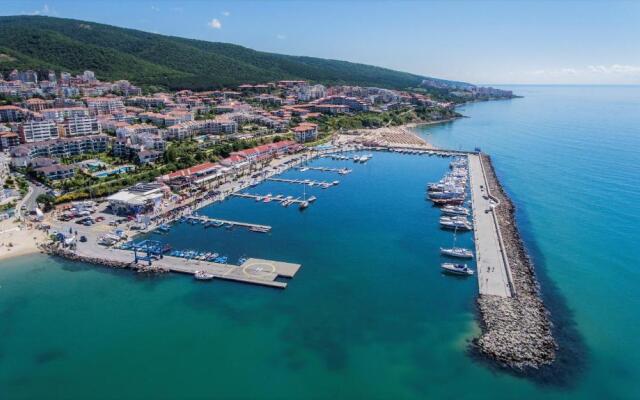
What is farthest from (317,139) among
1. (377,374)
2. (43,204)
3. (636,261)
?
(377,374)

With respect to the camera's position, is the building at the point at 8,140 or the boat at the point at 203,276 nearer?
the boat at the point at 203,276

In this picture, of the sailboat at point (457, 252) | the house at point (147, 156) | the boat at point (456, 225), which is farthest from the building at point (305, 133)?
the sailboat at point (457, 252)

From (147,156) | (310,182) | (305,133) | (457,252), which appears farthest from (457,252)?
(305,133)

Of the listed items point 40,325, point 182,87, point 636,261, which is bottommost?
point 40,325

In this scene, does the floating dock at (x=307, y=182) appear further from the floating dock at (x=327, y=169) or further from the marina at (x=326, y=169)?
the marina at (x=326, y=169)

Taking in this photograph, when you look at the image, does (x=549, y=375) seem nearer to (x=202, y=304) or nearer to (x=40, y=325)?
(x=202, y=304)
